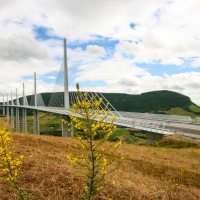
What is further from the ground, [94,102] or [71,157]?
[94,102]

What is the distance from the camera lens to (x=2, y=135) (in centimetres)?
410

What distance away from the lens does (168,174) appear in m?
9.16

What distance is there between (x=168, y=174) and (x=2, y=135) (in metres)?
6.96

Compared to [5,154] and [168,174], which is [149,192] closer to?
[168,174]

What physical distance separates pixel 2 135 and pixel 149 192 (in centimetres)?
408

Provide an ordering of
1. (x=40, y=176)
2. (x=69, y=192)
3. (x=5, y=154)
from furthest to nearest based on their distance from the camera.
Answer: (x=40, y=176) → (x=69, y=192) → (x=5, y=154)

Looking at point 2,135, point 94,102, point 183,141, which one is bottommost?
point 183,141

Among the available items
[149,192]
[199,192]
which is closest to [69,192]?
[149,192]

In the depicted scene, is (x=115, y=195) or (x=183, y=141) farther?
(x=183, y=141)

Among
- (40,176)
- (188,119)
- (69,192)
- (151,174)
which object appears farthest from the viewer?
(188,119)

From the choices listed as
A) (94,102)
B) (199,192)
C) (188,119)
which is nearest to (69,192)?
(94,102)

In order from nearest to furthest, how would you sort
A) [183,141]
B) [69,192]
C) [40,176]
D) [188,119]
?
[69,192]
[40,176]
[183,141]
[188,119]

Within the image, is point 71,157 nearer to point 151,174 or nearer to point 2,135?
point 2,135

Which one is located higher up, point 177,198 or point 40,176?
point 40,176
